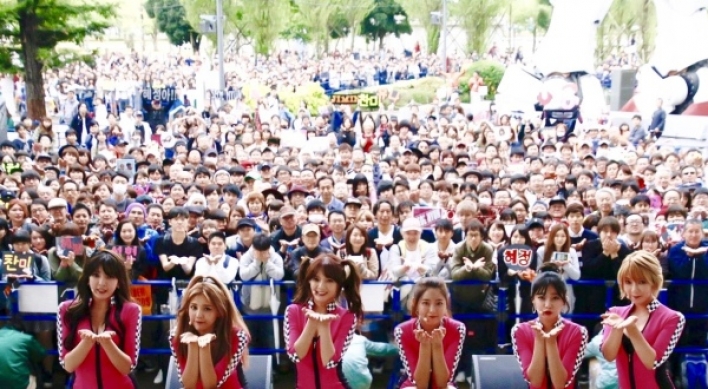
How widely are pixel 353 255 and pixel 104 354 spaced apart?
2.69 metres

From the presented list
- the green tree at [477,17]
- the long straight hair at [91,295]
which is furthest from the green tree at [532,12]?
the long straight hair at [91,295]

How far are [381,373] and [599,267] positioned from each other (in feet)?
6.94

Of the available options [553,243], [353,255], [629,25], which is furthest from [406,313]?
[629,25]

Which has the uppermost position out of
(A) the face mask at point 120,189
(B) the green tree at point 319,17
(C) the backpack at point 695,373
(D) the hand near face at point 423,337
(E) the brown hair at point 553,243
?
(B) the green tree at point 319,17

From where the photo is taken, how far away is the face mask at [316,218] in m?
7.69

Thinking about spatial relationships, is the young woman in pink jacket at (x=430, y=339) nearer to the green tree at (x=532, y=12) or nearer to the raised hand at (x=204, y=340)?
the raised hand at (x=204, y=340)

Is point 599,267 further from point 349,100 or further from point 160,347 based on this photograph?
point 349,100

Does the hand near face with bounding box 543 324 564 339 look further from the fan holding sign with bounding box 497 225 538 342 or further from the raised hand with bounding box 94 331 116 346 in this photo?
the raised hand with bounding box 94 331 116 346

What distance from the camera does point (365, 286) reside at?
6.31 meters

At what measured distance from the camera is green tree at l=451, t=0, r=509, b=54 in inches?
1575

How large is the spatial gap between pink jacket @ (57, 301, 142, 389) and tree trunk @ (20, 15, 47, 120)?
14618mm

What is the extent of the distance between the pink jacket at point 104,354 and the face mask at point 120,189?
5.34 m

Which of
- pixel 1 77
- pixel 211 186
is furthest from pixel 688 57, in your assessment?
pixel 1 77

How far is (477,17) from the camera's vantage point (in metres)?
40.6
